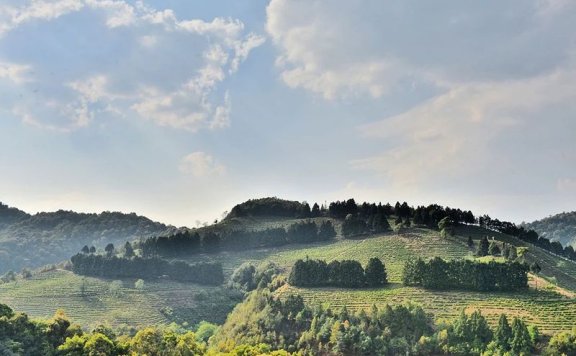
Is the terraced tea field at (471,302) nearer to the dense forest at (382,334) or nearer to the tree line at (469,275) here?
the tree line at (469,275)

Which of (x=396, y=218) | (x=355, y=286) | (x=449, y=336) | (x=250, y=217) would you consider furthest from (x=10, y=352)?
(x=250, y=217)

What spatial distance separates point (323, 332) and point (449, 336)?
19.8m

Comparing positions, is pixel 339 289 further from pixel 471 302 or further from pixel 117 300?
pixel 117 300

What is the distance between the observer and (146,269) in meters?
142

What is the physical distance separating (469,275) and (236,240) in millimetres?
88560

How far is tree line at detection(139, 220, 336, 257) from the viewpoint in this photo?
161m

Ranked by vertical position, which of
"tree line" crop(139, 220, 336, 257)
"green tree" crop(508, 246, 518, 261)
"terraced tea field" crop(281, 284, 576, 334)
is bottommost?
"terraced tea field" crop(281, 284, 576, 334)

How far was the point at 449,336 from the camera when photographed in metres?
78.4

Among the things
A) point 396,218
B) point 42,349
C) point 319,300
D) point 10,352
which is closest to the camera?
point 10,352

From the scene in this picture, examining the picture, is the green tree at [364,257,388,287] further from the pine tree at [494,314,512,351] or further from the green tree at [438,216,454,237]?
the pine tree at [494,314,512,351]

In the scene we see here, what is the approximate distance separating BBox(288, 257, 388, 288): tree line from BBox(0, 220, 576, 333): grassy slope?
102 inches

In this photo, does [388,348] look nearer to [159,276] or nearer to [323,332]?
[323,332]

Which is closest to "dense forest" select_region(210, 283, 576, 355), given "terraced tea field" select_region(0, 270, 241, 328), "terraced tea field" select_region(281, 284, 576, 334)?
"terraced tea field" select_region(281, 284, 576, 334)

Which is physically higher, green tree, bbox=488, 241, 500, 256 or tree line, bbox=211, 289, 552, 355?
green tree, bbox=488, 241, 500, 256
